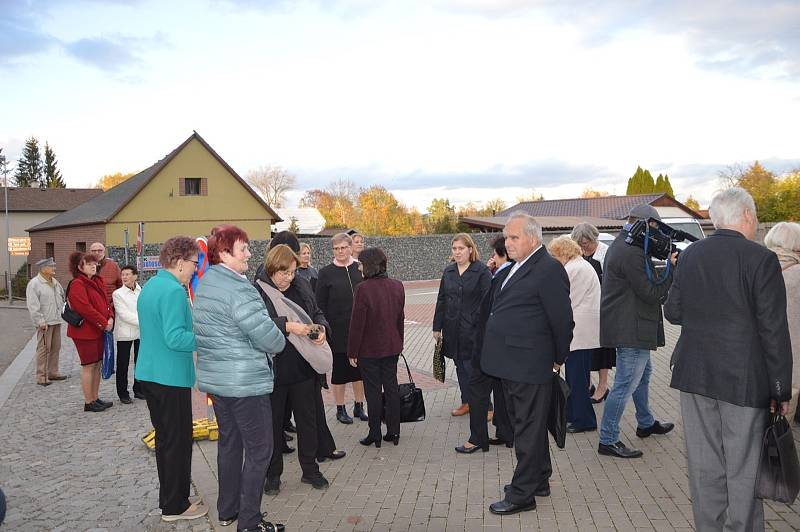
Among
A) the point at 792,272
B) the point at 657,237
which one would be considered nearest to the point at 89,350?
the point at 657,237

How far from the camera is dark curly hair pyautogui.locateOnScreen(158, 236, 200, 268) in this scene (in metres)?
4.62

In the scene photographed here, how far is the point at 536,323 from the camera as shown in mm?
4738

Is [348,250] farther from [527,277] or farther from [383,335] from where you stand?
[527,277]

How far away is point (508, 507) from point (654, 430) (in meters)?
2.41

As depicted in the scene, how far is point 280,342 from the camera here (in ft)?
14.3

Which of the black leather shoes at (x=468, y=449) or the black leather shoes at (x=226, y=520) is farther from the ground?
the black leather shoes at (x=226, y=520)

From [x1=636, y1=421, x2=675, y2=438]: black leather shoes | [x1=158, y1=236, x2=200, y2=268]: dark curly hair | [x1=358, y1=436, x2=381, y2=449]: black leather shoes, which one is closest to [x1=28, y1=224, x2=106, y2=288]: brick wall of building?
[x1=358, y1=436, x2=381, y2=449]: black leather shoes

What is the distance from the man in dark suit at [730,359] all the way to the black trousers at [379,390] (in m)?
3.04

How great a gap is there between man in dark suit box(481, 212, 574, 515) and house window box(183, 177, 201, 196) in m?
34.8

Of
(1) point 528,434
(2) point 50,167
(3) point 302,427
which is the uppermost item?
(2) point 50,167

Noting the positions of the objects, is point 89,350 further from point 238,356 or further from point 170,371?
point 238,356

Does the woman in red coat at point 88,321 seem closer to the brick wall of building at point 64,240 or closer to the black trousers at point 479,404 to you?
the black trousers at point 479,404

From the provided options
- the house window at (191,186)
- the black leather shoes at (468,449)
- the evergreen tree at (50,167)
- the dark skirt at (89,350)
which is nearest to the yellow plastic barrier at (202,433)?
the dark skirt at (89,350)

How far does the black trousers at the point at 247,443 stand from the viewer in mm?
4344
